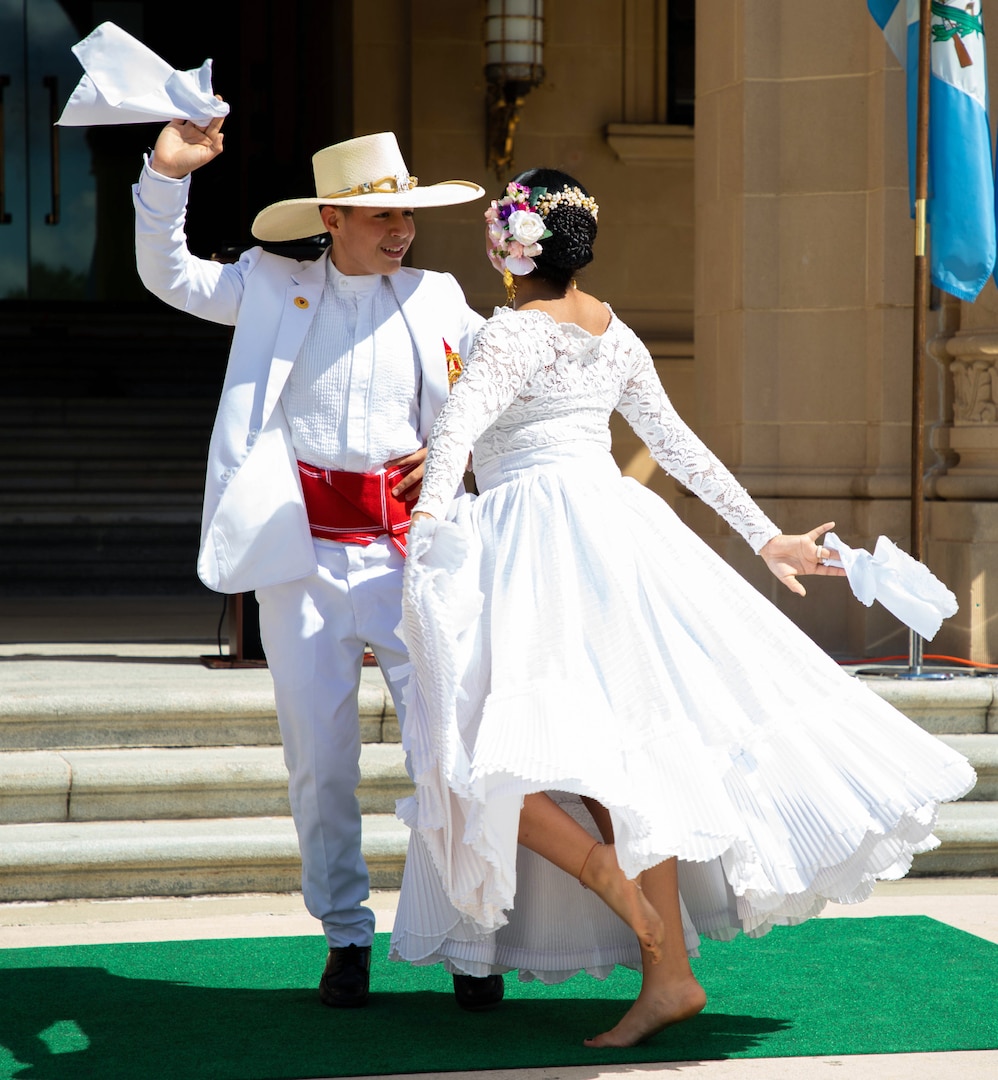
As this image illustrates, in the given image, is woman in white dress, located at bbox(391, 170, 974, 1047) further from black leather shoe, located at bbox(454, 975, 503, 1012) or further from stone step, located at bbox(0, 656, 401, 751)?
stone step, located at bbox(0, 656, 401, 751)

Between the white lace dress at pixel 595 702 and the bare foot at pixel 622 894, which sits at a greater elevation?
the white lace dress at pixel 595 702

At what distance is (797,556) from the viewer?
388 centimetres

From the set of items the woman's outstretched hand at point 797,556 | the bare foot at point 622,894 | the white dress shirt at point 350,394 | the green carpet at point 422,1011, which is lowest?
the green carpet at point 422,1011

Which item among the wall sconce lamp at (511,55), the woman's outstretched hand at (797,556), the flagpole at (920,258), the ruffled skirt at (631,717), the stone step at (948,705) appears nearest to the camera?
the ruffled skirt at (631,717)

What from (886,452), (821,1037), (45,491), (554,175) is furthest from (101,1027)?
(45,491)

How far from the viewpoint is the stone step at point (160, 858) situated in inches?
196

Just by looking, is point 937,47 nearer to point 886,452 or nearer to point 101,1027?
point 886,452

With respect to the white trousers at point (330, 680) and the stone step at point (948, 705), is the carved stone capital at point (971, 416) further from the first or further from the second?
the white trousers at point (330, 680)

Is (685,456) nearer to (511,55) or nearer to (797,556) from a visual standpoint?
(797,556)

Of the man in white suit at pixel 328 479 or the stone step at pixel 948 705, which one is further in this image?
the stone step at pixel 948 705

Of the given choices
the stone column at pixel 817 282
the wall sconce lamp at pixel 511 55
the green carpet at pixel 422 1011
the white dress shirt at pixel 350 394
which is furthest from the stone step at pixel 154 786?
the wall sconce lamp at pixel 511 55

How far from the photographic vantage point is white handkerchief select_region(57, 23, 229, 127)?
12.3 ft

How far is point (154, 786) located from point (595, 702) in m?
2.36

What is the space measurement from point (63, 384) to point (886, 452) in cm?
882
